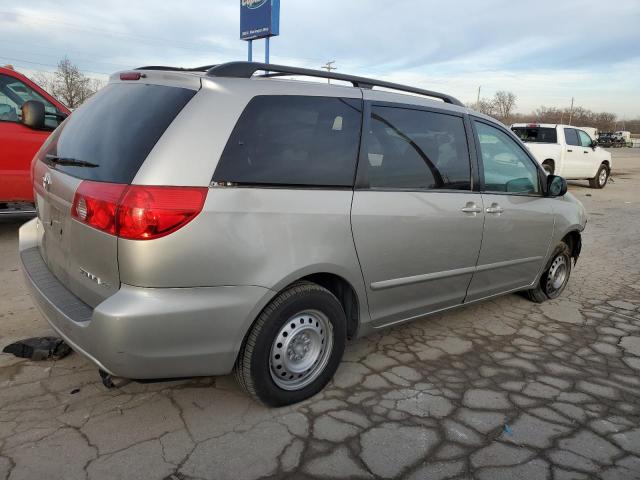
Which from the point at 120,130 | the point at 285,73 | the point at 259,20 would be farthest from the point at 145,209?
the point at 259,20

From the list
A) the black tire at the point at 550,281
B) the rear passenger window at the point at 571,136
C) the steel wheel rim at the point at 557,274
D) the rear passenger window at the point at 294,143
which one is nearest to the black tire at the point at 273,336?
the rear passenger window at the point at 294,143

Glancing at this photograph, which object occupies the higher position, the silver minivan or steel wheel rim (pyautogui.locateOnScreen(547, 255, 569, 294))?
the silver minivan

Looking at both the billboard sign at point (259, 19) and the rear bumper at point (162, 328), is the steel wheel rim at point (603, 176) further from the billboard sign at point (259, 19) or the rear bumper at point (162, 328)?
the rear bumper at point (162, 328)

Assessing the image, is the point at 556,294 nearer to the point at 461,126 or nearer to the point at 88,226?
the point at 461,126

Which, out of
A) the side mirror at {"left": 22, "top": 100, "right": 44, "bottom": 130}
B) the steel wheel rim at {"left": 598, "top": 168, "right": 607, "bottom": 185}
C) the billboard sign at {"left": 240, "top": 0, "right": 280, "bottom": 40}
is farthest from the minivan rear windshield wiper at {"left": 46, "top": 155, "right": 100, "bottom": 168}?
the steel wheel rim at {"left": 598, "top": 168, "right": 607, "bottom": 185}

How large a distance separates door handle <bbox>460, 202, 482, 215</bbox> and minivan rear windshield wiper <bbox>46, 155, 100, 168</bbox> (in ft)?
7.59

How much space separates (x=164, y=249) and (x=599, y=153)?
680 inches

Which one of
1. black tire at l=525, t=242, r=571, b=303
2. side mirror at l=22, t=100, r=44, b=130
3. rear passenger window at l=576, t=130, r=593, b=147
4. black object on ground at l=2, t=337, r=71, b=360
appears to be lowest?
black object on ground at l=2, t=337, r=71, b=360

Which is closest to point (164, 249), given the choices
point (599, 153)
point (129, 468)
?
point (129, 468)

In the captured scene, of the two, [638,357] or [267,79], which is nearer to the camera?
[267,79]

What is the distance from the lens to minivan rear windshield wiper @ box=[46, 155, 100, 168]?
8.32 feet

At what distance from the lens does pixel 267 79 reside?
104 inches

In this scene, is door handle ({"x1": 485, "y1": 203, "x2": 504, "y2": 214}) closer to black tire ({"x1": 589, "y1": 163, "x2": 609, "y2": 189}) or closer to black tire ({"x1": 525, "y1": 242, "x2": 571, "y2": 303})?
black tire ({"x1": 525, "y1": 242, "x2": 571, "y2": 303})

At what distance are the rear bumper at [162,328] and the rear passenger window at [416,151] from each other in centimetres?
112
